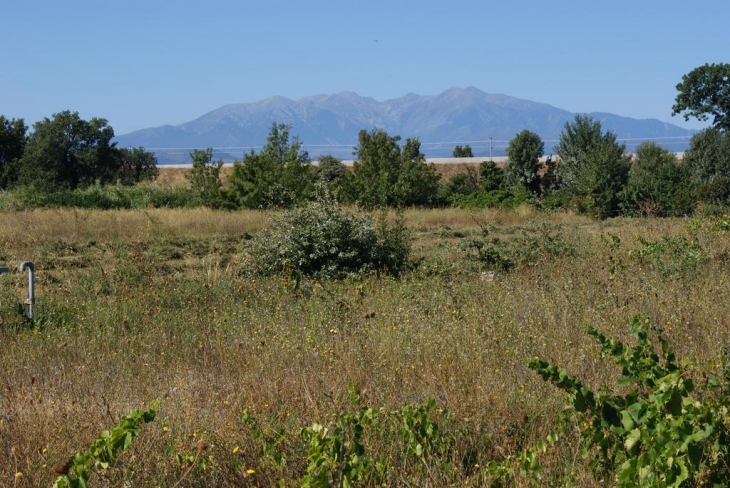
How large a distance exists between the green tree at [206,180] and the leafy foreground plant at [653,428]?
2848 cm

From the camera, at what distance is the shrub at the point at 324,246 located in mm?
11781

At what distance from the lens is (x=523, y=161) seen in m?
44.6

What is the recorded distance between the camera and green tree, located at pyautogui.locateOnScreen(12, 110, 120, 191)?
44062mm

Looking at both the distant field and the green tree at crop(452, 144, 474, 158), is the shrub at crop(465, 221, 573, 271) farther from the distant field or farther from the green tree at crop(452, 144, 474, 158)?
the green tree at crop(452, 144, 474, 158)

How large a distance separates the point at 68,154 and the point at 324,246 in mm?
37843

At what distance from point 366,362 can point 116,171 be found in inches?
1798

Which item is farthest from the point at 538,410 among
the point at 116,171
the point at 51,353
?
the point at 116,171

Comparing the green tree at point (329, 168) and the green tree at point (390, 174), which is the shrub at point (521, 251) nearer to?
the green tree at point (390, 174)

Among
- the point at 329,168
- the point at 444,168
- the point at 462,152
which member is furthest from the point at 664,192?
the point at 462,152

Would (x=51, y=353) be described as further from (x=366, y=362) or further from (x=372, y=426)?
(x=372, y=426)

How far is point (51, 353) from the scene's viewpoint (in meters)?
6.93

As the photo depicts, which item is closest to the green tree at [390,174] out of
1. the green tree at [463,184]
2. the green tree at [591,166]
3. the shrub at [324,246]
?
the green tree at [463,184]

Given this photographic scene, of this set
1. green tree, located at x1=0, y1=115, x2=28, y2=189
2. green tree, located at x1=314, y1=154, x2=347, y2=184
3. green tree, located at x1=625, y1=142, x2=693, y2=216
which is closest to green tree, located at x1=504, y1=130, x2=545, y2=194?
green tree, located at x1=314, y1=154, x2=347, y2=184

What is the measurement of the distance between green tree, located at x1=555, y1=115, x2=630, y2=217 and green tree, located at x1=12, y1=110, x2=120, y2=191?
998 inches
